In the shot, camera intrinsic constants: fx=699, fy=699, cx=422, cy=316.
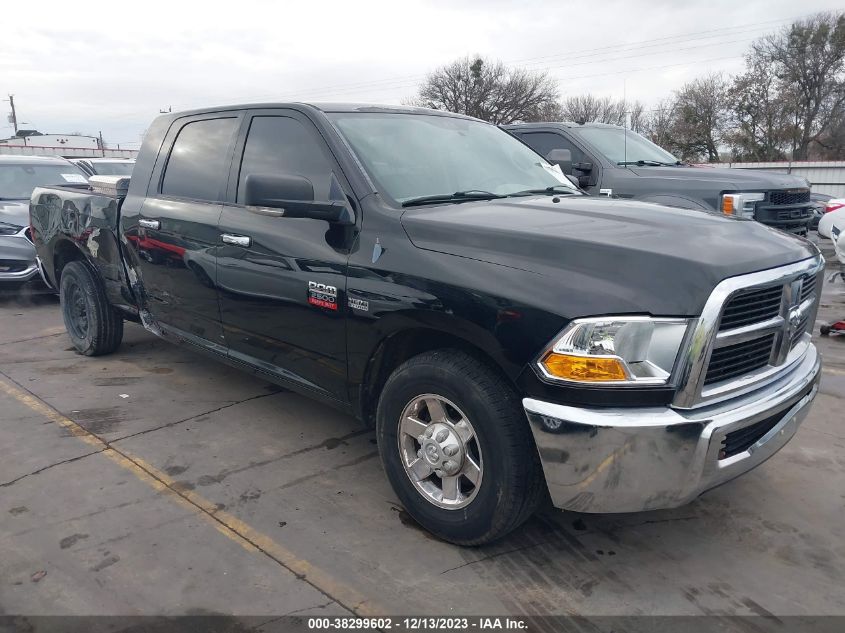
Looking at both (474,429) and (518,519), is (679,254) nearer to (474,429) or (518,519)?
(474,429)

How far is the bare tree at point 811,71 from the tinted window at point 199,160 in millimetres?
44431

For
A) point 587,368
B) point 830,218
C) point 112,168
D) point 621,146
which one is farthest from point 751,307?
point 112,168

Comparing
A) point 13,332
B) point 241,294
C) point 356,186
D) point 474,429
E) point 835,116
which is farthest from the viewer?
point 835,116

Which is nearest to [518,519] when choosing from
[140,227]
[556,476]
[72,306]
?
[556,476]

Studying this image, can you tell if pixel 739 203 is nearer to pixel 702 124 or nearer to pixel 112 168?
pixel 112 168

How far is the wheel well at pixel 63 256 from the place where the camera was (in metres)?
5.73

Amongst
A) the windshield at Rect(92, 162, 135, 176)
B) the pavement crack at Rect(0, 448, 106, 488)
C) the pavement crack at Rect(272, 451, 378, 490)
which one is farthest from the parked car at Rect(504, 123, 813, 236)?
the windshield at Rect(92, 162, 135, 176)

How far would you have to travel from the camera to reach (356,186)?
10.7ft

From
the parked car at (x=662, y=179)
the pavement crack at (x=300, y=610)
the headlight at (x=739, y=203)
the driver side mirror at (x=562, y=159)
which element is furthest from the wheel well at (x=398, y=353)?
the headlight at (x=739, y=203)

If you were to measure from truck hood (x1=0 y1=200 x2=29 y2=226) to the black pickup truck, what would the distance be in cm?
507

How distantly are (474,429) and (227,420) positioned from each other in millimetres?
2276

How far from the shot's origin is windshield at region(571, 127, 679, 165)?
790cm

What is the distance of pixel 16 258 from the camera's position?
26.8ft

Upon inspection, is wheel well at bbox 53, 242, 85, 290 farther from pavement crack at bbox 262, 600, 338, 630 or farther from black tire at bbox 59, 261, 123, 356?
pavement crack at bbox 262, 600, 338, 630
